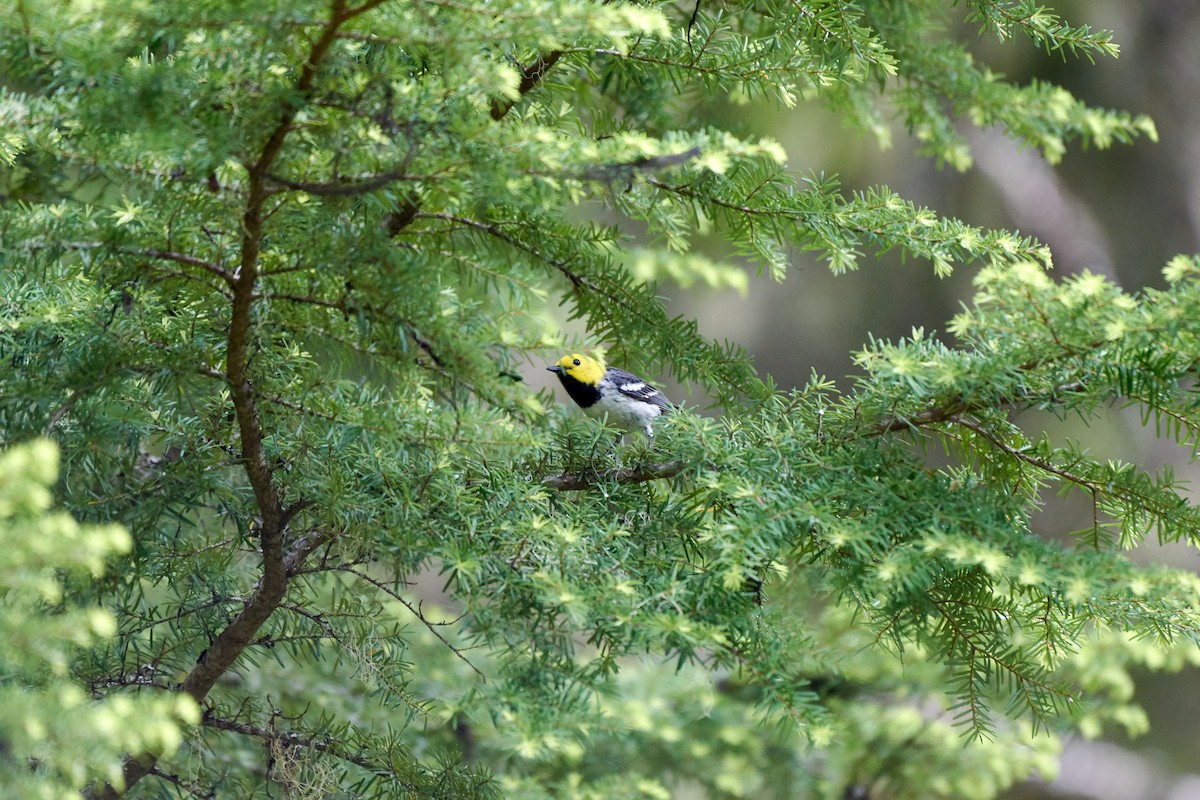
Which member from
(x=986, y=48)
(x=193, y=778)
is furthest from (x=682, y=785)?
(x=986, y=48)

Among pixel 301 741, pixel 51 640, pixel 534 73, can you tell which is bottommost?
pixel 51 640

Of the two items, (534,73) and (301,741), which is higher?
(534,73)

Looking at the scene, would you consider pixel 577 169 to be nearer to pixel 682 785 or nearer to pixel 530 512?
pixel 530 512

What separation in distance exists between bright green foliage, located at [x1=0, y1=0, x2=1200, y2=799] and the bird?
96 cm

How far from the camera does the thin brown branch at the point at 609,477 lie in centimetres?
175

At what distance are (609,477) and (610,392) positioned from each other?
145 centimetres

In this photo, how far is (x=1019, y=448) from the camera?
1.61m

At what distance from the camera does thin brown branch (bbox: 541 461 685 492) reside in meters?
1.75

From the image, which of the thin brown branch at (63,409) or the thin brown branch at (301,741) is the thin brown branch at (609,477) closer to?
the thin brown branch at (301,741)

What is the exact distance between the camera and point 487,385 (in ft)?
4.27

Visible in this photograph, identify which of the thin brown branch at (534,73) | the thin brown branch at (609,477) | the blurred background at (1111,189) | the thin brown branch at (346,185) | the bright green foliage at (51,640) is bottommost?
the bright green foliage at (51,640)

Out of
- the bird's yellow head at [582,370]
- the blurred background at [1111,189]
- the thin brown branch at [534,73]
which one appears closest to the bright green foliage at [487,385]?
the thin brown branch at [534,73]

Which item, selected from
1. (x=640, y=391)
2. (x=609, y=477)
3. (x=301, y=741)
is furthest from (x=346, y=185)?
(x=640, y=391)

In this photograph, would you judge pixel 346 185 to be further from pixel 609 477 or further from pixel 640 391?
pixel 640 391
